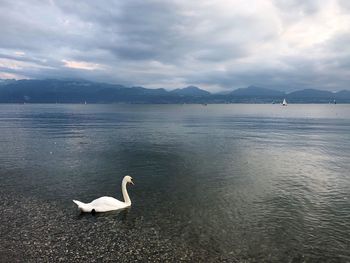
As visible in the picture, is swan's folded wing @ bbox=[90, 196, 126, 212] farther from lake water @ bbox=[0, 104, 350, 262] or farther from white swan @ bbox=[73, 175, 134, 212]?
lake water @ bbox=[0, 104, 350, 262]

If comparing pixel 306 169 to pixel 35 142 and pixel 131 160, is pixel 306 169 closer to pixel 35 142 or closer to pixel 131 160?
pixel 131 160

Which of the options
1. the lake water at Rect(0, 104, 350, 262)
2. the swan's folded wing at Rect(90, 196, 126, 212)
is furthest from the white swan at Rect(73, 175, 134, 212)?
the lake water at Rect(0, 104, 350, 262)

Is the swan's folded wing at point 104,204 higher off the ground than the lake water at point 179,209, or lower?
higher

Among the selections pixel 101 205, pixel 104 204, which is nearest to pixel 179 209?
pixel 104 204

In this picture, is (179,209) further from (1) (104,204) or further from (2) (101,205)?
(2) (101,205)

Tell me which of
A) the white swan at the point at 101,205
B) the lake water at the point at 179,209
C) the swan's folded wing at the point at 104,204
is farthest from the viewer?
the swan's folded wing at the point at 104,204

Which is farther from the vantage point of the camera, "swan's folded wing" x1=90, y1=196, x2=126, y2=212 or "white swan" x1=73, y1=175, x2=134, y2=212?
"swan's folded wing" x1=90, y1=196, x2=126, y2=212

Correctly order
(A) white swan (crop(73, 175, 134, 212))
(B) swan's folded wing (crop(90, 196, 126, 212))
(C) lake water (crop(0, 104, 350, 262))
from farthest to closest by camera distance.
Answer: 1. (B) swan's folded wing (crop(90, 196, 126, 212))
2. (A) white swan (crop(73, 175, 134, 212))
3. (C) lake water (crop(0, 104, 350, 262))

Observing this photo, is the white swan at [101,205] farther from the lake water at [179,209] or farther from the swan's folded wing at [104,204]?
the lake water at [179,209]

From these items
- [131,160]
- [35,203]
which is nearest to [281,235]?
[35,203]

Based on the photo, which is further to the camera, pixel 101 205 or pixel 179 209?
pixel 179 209

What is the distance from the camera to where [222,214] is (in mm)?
26891

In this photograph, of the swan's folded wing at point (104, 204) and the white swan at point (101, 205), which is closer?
the white swan at point (101, 205)

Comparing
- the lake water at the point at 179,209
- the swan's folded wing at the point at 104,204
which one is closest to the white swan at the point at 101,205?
the swan's folded wing at the point at 104,204
